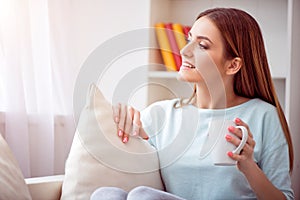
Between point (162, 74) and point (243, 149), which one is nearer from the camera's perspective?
point (243, 149)

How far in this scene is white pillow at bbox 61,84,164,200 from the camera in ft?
4.61

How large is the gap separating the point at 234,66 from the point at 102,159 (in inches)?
18.8

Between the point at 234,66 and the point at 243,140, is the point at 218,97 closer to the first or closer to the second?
the point at 234,66

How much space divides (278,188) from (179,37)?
1.04 metres

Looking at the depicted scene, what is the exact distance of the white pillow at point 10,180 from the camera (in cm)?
126

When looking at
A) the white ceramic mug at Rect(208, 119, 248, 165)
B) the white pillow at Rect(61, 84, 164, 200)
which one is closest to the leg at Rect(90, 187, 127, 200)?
the white pillow at Rect(61, 84, 164, 200)

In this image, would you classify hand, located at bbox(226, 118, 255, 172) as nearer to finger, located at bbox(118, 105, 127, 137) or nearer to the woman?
the woman

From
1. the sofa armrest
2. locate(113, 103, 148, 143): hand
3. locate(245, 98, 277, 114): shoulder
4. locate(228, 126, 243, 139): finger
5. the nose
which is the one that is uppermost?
the nose

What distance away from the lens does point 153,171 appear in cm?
148

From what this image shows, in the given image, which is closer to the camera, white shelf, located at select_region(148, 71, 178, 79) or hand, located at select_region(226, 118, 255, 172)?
hand, located at select_region(226, 118, 255, 172)

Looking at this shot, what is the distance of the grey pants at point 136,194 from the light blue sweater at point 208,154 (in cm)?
29

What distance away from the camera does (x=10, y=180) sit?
4.27 feet

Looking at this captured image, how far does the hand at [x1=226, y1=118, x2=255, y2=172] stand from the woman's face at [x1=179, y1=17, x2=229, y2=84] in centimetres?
27

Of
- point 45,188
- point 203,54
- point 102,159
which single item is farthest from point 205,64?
point 45,188
